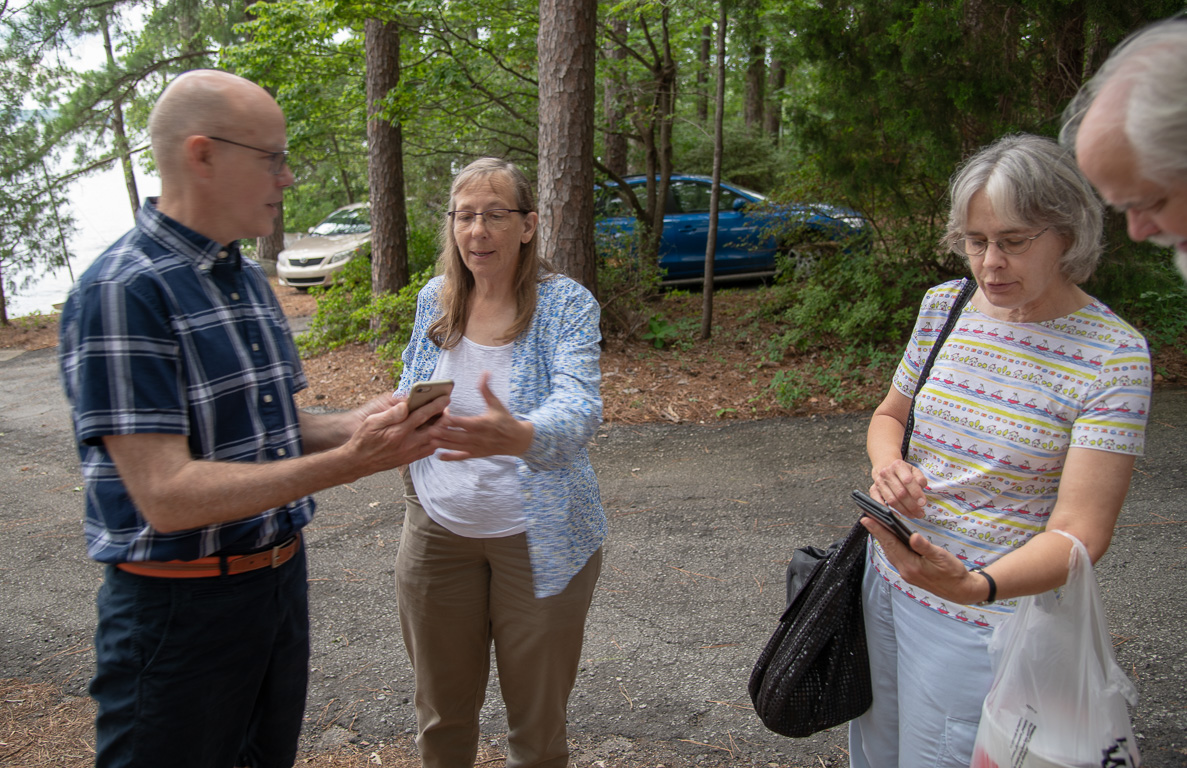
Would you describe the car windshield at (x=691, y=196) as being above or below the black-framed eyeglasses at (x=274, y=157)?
below

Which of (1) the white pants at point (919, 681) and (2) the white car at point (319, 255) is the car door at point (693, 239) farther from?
(1) the white pants at point (919, 681)

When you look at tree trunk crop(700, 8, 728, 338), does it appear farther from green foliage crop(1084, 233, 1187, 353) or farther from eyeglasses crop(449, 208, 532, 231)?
eyeglasses crop(449, 208, 532, 231)

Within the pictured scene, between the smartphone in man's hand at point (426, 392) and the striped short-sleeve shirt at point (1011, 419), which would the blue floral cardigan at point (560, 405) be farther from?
the striped short-sleeve shirt at point (1011, 419)

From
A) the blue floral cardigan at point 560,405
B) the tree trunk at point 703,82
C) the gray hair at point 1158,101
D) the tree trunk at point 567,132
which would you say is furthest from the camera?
the tree trunk at point 703,82

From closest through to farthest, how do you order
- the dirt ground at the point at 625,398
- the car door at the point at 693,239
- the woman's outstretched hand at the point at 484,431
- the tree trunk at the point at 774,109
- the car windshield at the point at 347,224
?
the woman's outstretched hand at the point at 484,431 < the dirt ground at the point at 625,398 < the car door at the point at 693,239 < the car windshield at the point at 347,224 < the tree trunk at the point at 774,109

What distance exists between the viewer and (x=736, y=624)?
3645 millimetres

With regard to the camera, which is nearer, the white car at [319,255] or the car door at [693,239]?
the car door at [693,239]

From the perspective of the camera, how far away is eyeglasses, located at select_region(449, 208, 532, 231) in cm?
236

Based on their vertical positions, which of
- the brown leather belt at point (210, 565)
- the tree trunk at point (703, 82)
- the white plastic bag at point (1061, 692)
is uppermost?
the tree trunk at point (703, 82)

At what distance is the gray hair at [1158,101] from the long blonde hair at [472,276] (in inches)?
61.0

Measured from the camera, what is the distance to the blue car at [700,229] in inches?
350

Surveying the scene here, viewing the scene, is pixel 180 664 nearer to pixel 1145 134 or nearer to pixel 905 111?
pixel 1145 134

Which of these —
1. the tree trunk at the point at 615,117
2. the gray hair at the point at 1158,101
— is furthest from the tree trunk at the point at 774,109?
the gray hair at the point at 1158,101

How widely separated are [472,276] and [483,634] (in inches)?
44.9
